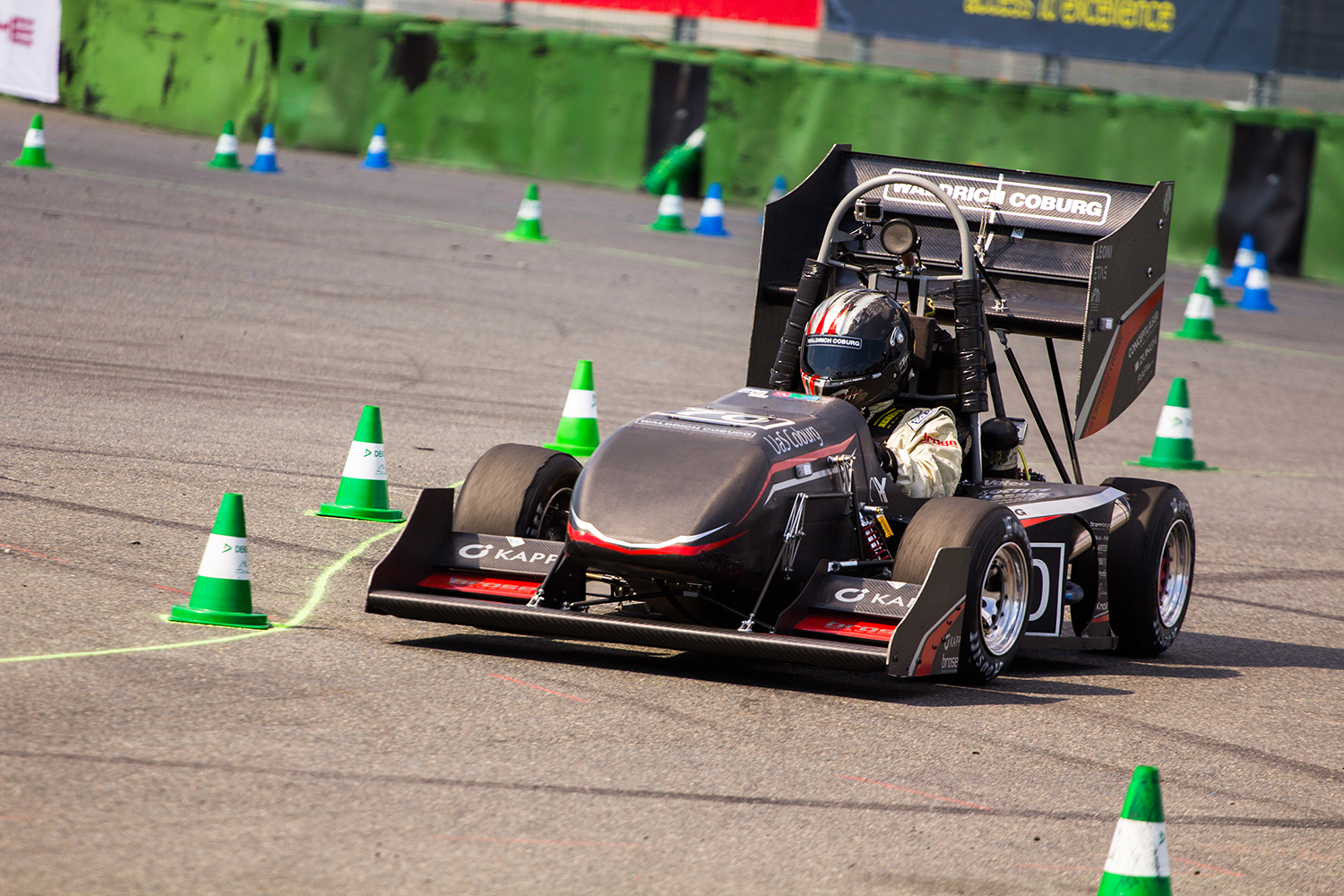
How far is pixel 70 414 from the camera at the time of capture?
10266 mm

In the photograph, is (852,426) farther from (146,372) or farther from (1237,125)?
(1237,125)

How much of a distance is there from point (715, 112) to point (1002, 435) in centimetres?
2108

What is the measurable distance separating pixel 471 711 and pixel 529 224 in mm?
15634

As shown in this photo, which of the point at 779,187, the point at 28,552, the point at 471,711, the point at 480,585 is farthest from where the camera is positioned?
the point at 779,187

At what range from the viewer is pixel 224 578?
6523mm

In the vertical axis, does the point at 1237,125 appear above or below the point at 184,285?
above

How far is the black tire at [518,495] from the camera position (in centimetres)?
721

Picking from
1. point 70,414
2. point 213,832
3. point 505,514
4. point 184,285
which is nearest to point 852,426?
point 505,514

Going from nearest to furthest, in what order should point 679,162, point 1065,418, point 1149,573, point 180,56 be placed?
point 1149,573 → point 1065,418 → point 679,162 → point 180,56

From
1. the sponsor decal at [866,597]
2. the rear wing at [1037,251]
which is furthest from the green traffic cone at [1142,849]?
the rear wing at [1037,251]

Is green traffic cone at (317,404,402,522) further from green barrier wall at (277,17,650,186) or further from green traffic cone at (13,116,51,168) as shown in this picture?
green barrier wall at (277,17,650,186)

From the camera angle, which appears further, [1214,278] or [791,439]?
[1214,278]

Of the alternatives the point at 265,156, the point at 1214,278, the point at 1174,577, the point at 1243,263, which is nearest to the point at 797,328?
the point at 1174,577

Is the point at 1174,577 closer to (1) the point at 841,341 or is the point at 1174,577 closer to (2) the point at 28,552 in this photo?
(1) the point at 841,341
